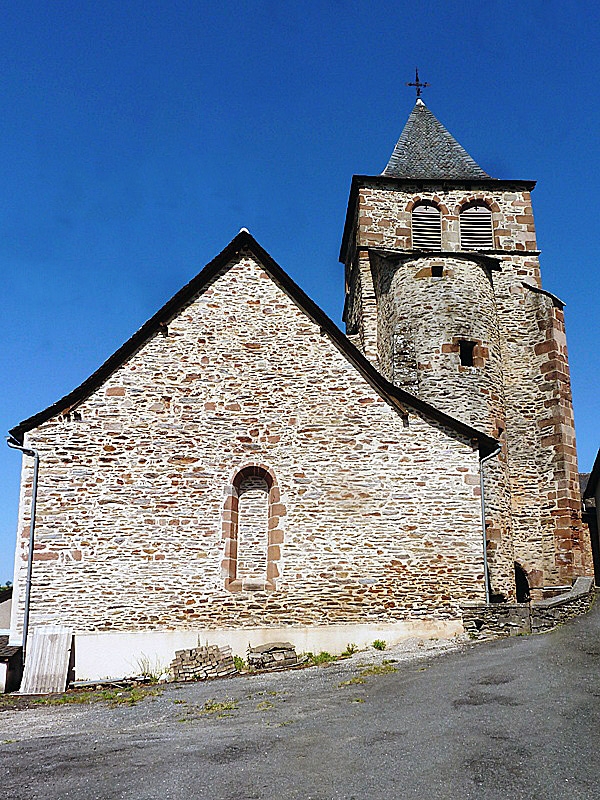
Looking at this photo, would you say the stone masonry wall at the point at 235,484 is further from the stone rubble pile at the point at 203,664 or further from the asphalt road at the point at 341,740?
the asphalt road at the point at 341,740

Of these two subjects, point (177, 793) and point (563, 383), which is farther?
point (563, 383)

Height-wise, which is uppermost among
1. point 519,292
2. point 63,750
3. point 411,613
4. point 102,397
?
point 519,292

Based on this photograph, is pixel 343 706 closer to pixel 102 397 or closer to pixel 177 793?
pixel 177 793

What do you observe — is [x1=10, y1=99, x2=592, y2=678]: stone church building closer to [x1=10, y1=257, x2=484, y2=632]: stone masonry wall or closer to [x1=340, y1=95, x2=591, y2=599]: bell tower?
[x1=10, y1=257, x2=484, y2=632]: stone masonry wall

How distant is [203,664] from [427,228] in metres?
15.5

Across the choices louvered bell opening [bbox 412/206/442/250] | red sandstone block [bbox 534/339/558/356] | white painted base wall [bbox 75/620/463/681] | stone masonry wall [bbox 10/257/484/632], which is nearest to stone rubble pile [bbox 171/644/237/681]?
white painted base wall [bbox 75/620/463/681]

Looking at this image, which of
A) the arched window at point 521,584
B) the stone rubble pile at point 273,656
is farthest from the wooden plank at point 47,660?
the arched window at point 521,584

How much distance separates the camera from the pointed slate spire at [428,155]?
23.6m

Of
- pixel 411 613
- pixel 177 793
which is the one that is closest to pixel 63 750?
pixel 177 793

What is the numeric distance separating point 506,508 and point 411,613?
6.02 m

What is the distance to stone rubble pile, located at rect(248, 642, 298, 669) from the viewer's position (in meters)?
11.7

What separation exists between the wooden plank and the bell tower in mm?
9355

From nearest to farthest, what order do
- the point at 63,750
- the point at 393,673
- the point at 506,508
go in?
the point at 63,750, the point at 393,673, the point at 506,508

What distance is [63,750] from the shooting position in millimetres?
6832
